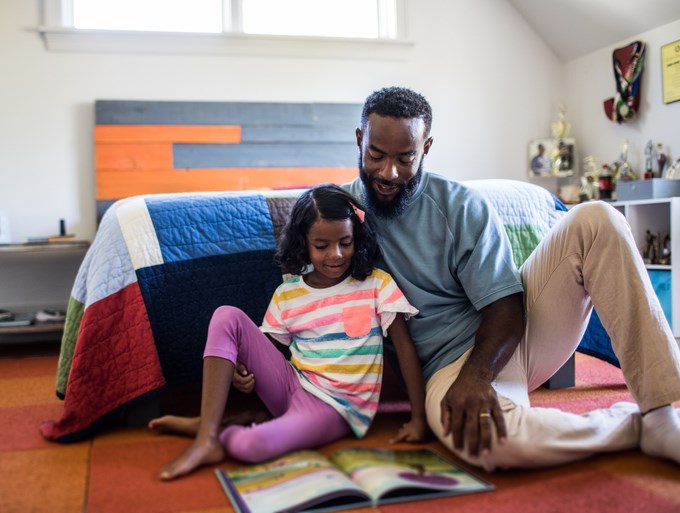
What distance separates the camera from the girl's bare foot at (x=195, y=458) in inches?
52.7

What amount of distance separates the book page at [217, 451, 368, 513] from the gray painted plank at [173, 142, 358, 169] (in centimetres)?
274

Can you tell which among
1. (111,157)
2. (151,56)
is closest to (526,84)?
(151,56)

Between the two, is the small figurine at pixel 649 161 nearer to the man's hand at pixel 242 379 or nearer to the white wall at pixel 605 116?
the white wall at pixel 605 116

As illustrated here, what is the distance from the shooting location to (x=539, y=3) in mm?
4238

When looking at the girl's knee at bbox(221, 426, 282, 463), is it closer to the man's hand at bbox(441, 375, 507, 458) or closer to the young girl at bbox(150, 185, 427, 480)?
the young girl at bbox(150, 185, 427, 480)

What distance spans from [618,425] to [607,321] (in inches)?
8.2

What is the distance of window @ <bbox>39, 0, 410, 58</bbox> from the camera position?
3787 mm

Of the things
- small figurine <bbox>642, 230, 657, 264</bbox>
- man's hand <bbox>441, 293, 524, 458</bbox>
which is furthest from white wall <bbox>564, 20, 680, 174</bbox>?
man's hand <bbox>441, 293, 524, 458</bbox>

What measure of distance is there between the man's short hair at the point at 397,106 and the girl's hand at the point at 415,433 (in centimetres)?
71

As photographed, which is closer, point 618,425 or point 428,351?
point 618,425

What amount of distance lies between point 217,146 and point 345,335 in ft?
8.30

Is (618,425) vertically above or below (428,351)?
below

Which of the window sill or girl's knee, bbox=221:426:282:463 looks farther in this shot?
the window sill

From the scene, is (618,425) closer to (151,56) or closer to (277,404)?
(277,404)
